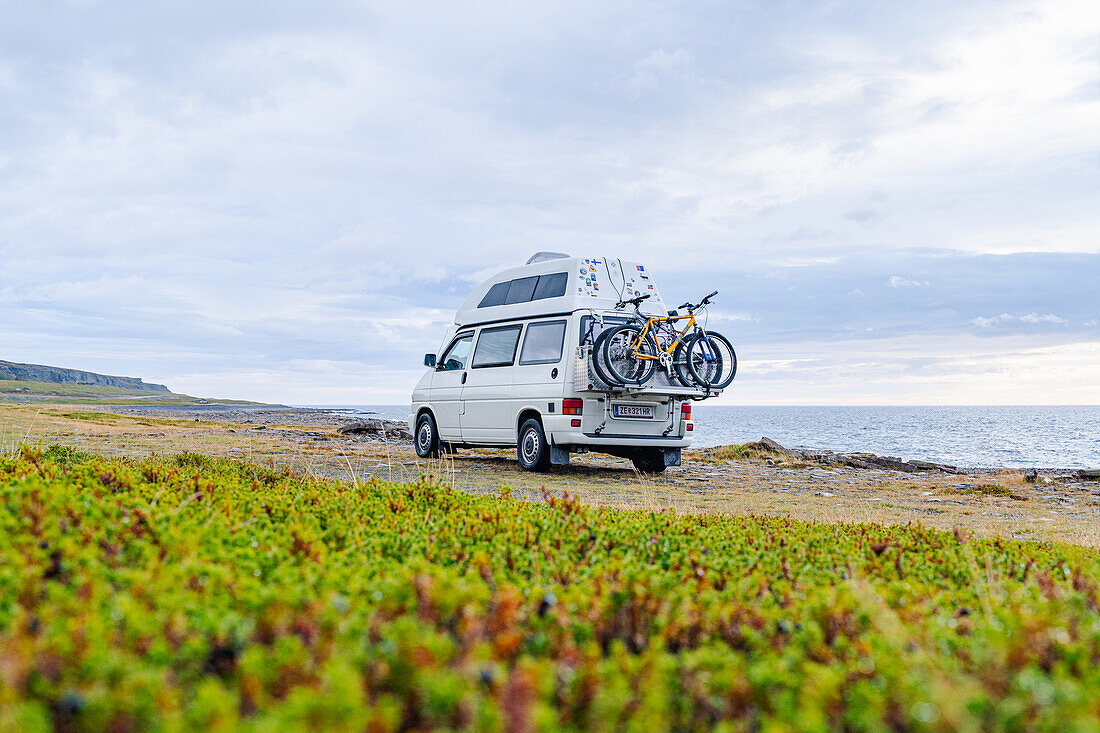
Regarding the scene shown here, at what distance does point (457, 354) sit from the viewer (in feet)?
50.1

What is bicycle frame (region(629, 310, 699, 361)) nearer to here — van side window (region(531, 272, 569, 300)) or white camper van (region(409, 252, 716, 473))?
white camper van (region(409, 252, 716, 473))

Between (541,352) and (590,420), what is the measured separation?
1.54 m

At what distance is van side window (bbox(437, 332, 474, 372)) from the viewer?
15008 mm

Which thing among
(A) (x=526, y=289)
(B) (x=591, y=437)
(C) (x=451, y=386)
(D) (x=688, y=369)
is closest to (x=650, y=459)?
(B) (x=591, y=437)

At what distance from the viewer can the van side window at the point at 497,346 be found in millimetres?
13844

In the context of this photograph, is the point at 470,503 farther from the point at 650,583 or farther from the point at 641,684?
the point at 641,684

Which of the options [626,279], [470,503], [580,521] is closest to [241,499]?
[470,503]

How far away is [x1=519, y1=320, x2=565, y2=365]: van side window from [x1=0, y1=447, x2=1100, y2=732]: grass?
8.47 meters

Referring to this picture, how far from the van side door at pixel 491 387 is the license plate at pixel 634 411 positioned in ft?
6.52

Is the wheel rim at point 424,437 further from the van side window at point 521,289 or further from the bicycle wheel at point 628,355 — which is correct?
the bicycle wheel at point 628,355

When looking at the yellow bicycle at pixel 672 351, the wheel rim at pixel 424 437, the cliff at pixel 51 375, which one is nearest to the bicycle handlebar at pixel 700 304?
the yellow bicycle at pixel 672 351

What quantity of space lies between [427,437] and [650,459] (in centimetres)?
473

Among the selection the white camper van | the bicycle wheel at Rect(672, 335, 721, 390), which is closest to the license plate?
the white camper van

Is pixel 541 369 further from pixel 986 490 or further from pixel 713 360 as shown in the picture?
pixel 986 490
